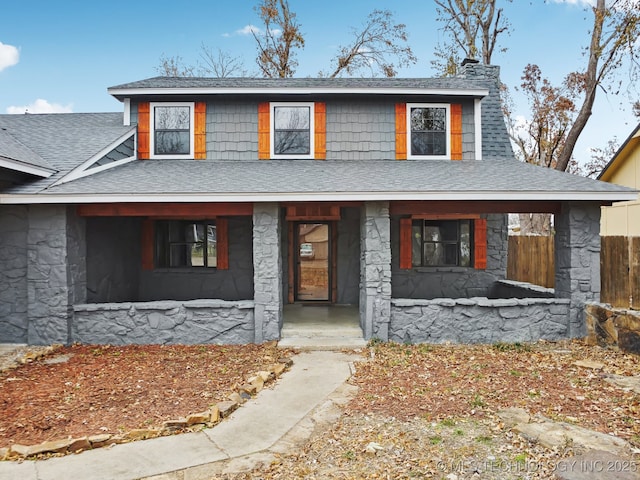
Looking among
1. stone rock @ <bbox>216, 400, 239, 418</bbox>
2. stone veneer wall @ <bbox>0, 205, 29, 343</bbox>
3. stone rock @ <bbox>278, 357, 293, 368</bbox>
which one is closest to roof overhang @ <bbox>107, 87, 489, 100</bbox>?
stone veneer wall @ <bbox>0, 205, 29, 343</bbox>

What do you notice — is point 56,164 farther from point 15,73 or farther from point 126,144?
point 15,73

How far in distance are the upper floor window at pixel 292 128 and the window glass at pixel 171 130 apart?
6.34 ft

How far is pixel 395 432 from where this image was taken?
4094mm

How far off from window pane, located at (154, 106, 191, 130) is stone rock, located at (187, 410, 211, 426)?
6980 millimetres

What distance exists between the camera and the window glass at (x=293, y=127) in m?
9.56

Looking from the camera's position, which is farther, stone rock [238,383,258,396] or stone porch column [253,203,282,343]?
stone porch column [253,203,282,343]

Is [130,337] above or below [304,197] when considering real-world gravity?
below

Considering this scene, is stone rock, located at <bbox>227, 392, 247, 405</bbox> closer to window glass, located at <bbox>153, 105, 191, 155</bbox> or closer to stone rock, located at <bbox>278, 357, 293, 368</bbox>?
stone rock, located at <bbox>278, 357, 293, 368</bbox>

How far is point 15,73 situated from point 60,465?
2588cm

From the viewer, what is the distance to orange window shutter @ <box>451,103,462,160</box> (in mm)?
9633

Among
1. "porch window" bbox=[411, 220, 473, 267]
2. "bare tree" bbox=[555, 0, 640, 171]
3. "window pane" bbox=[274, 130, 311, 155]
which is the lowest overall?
"porch window" bbox=[411, 220, 473, 267]

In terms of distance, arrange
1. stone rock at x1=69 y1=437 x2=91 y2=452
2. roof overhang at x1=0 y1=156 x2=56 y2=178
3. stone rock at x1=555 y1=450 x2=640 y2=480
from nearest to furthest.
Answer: stone rock at x1=555 y1=450 x2=640 y2=480
stone rock at x1=69 y1=437 x2=91 y2=452
roof overhang at x1=0 y1=156 x2=56 y2=178

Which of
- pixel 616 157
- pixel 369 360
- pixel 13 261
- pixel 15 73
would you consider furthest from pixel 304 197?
pixel 15 73

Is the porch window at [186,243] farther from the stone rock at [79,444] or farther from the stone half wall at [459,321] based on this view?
the stone rock at [79,444]
